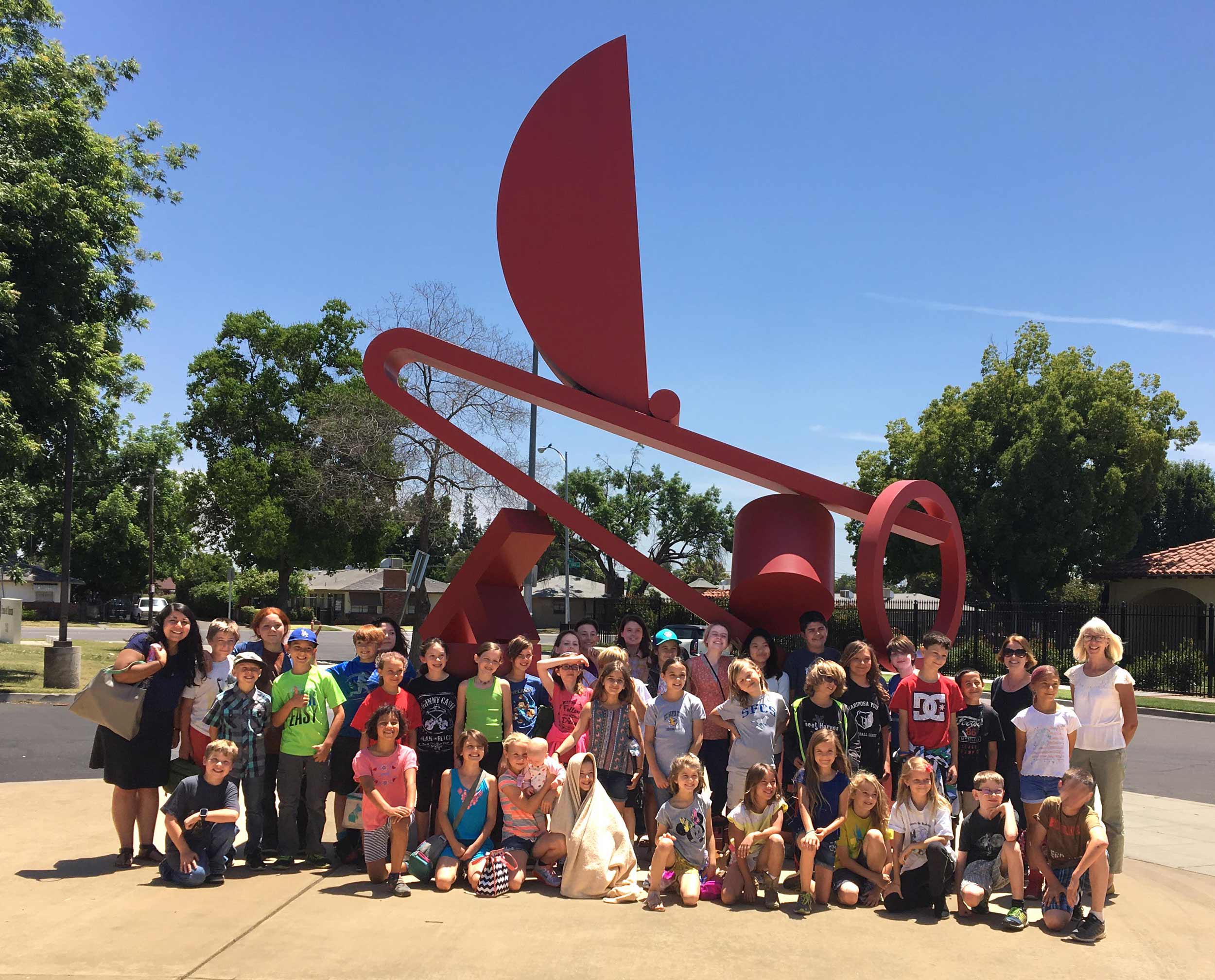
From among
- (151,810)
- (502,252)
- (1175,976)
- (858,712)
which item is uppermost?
(502,252)

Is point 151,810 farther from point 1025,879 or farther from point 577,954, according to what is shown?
point 1025,879

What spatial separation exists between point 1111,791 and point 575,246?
6.05m

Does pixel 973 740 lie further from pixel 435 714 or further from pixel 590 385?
pixel 590 385

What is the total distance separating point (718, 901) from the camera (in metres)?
5.55

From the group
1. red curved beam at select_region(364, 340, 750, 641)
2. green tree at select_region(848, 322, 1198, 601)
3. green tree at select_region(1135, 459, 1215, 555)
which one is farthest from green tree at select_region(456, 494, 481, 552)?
green tree at select_region(1135, 459, 1215, 555)

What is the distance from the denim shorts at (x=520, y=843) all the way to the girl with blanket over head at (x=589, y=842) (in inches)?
1.5

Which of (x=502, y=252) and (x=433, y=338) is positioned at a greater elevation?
(x=502, y=252)

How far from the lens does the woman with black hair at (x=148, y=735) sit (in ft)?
19.5

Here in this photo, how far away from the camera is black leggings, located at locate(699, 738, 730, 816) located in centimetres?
636

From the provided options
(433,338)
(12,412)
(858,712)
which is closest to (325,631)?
(12,412)

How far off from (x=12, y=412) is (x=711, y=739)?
13.4m

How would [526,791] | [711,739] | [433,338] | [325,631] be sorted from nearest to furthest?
[526,791], [711,739], [433,338], [325,631]

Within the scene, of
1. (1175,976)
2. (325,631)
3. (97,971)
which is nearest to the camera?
(97,971)

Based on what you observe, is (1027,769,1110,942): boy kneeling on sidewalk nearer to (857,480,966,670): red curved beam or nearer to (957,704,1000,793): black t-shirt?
(957,704,1000,793): black t-shirt
